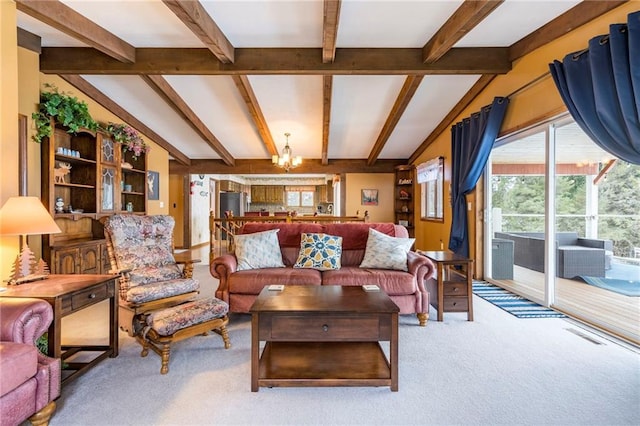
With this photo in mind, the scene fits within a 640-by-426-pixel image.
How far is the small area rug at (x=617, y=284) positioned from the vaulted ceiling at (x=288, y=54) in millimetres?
2894

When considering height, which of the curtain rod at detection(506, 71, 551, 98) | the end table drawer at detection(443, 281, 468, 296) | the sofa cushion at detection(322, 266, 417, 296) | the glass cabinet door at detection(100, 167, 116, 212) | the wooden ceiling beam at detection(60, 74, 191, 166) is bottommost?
the end table drawer at detection(443, 281, 468, 296)

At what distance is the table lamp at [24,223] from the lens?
6.79 feet

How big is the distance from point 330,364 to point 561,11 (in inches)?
156

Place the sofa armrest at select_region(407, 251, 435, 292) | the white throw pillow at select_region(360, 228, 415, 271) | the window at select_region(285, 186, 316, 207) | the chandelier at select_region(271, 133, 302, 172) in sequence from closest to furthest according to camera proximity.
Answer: the sofa armrest at select_region(407, 251, 435, 292) < the white throw pillow at select_region(360, 228, 415, 271) < the chandelier at select_region(271, 133, 302, 172) < the window at select_region(285, 186, 316, 207)

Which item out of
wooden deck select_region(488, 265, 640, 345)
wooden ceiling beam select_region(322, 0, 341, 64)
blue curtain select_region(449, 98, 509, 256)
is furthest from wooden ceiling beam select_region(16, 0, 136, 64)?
wooden deck select_region(488, 265, 640, 345)

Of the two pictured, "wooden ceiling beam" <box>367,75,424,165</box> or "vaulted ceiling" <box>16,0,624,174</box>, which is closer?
"vaulted ceiling" <box>16,0,624,174</box>

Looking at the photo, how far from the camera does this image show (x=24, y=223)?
6.89 ft

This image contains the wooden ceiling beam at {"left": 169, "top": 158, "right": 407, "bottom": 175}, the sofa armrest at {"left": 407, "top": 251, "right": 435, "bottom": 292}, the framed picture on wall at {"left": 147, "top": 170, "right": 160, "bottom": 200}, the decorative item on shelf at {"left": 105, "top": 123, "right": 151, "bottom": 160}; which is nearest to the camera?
the sofa armrest at {"left": 407, "top": 251, "right": 435, "bottom": 292}

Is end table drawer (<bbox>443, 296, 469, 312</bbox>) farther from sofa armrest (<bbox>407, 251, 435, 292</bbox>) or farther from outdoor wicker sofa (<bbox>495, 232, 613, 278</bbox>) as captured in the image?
outdoor wicker sofa (<bbox>495, 232, 613, 278</bbox>)

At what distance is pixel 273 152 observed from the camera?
7.43 m

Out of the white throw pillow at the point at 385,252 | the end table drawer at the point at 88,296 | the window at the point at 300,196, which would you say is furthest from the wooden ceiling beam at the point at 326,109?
the window at the point at 300,196

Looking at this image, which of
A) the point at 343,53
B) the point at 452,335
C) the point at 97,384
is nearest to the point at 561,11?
the point at 343,53

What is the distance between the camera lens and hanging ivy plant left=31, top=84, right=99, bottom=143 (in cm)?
349

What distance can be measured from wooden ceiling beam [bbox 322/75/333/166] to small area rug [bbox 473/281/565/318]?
3.59 metres
